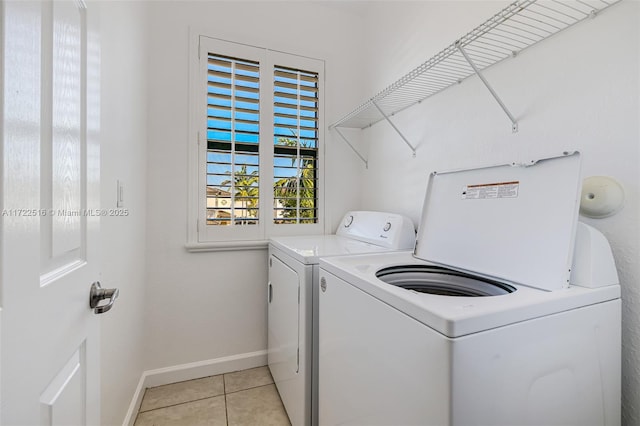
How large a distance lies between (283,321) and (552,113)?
166cm

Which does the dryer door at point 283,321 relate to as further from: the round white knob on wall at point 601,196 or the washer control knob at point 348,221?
the round white knob on wall at point 601,196

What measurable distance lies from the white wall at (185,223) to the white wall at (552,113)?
3.52ft

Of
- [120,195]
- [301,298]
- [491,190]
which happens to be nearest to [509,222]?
[491,190]

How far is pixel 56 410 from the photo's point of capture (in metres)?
0.60

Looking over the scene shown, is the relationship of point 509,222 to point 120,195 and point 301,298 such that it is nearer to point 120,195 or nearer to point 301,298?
point 301,298

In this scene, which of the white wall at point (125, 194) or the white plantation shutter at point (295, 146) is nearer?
the white wall at point (125, 194)

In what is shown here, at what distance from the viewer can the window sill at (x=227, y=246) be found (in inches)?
79.0

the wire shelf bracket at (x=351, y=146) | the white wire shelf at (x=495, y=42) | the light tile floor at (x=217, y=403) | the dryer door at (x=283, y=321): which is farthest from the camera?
the wire shelf bracket at (x=351, y=146)

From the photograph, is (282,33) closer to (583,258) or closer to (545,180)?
→ (545,180)

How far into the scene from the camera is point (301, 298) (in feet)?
4.61

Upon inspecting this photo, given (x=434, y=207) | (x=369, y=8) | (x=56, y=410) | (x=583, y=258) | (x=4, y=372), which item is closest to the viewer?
(x=4, y=372)

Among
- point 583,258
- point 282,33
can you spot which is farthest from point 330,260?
point 282,33

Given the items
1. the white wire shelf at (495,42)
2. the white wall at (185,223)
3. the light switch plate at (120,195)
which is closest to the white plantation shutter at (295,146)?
the white wall at (185,223)

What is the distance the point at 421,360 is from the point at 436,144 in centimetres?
130
